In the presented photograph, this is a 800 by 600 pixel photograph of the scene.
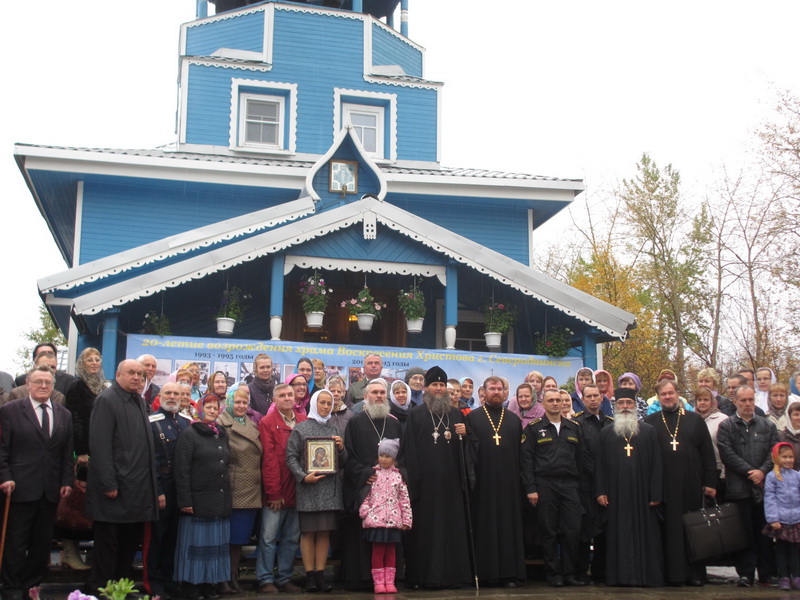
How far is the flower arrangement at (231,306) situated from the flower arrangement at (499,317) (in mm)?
4075

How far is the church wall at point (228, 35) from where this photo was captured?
2122 centimetres

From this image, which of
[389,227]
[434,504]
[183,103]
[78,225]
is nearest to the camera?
[434,504]

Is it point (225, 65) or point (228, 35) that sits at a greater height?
point (228, 35)

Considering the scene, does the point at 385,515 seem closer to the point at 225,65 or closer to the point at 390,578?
the point at 390,578

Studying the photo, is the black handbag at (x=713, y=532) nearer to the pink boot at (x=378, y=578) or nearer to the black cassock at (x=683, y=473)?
the black cassock at (x=683, y=473)

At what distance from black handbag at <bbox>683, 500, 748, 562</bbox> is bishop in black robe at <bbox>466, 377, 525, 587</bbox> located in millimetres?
1764

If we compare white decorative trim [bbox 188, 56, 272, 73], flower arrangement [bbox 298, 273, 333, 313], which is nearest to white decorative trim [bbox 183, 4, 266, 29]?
white decorative trim [bbox 188, 56, 272, 73]

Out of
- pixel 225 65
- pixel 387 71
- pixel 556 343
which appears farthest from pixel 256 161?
pixel 556 343

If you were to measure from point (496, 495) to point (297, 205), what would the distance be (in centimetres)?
777

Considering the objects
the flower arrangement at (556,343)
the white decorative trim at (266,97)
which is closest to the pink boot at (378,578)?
the flower arrangement at (556,343)

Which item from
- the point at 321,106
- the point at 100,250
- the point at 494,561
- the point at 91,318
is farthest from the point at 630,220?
the point at 494,561

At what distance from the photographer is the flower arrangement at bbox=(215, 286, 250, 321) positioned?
1418 centimetres

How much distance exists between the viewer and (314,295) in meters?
14.4

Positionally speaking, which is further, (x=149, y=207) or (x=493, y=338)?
(x=149, y=207)
